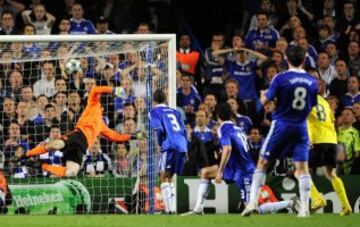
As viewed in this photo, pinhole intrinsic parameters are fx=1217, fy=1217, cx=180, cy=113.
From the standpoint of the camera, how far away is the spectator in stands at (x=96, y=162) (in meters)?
18.3

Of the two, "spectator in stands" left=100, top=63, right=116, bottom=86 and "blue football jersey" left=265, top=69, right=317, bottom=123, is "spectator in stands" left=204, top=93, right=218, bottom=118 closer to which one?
"spectator in stands" left=100, top=63, right=116, bottom=86

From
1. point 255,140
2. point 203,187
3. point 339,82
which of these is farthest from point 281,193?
point 339,82

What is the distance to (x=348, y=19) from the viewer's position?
21922 millimetres

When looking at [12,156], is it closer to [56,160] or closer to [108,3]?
[56,160]

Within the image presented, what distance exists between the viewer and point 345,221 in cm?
1377

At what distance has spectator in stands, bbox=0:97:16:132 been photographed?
59.6 ft

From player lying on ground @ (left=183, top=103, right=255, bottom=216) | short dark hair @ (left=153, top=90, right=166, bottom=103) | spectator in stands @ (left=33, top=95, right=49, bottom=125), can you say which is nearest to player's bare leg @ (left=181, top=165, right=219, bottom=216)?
player lying on ground @ (left=183, top=103, right=255, bottom=216)

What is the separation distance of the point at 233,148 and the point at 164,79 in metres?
1.85

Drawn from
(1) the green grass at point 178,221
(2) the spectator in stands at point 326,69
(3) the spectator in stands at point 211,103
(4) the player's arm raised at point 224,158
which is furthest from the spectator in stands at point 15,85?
(2) the spectator in stands at point 326,69

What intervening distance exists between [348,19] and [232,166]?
21.0ft

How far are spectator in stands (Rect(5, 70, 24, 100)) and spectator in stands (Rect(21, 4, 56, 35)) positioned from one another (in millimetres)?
2268

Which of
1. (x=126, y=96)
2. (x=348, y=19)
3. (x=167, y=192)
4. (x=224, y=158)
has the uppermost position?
(x=348, y=19)

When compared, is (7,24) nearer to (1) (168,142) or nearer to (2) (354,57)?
(1) (168,142)

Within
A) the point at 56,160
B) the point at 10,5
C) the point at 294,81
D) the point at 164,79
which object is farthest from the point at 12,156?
the point at 294,81
